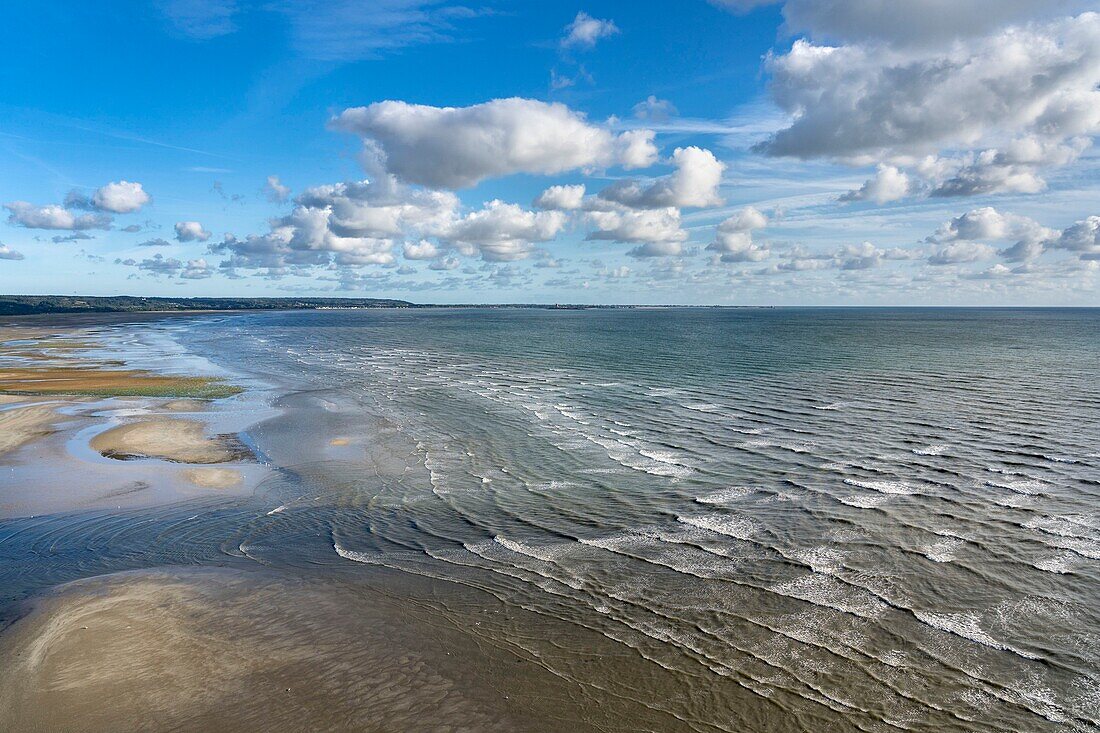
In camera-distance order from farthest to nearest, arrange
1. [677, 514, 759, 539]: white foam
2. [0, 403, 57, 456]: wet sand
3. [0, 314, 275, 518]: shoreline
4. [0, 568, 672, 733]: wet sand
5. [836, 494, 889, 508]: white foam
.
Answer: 1. [0, 403, 57, 456]: wet sand
2. [0, 314, 275, 518]: shoreline
3. [836, 494, 889, 508]: white foam
4. [677, 514, 759, 539]: white foam
5. [0, 568, 672, 733]: wet sand

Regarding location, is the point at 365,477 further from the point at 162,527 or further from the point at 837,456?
the point at 837,456

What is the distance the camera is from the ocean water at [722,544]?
31.8 ft

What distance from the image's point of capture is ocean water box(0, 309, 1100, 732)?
31.8 ft

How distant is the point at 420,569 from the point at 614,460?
1093cm

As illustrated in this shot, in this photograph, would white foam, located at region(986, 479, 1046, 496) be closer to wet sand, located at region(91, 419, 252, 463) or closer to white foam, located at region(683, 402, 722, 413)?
white foam, located at region(683, 402, 722, 413)

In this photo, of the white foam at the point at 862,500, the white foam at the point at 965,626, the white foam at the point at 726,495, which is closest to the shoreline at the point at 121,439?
the white foam at the point at 726,495

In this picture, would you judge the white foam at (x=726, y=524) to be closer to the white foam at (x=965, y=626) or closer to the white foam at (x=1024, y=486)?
the white foam at (x=965, y=626)

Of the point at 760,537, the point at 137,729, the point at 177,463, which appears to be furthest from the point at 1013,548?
the point at 177,463

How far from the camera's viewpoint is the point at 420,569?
13.9m

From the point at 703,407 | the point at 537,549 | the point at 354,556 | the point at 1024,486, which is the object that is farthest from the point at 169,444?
the point at 1024,486

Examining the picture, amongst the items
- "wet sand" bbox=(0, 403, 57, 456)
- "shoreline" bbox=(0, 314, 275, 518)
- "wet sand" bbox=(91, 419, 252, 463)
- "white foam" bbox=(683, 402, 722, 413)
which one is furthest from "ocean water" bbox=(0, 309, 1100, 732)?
"wet sand" bbox=(0, 403, 57, 456)

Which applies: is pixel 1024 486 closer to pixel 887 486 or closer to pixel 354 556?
pixel 887 486

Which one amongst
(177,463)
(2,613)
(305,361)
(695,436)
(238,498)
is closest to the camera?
(2,613)

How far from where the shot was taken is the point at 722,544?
49.8 ft
